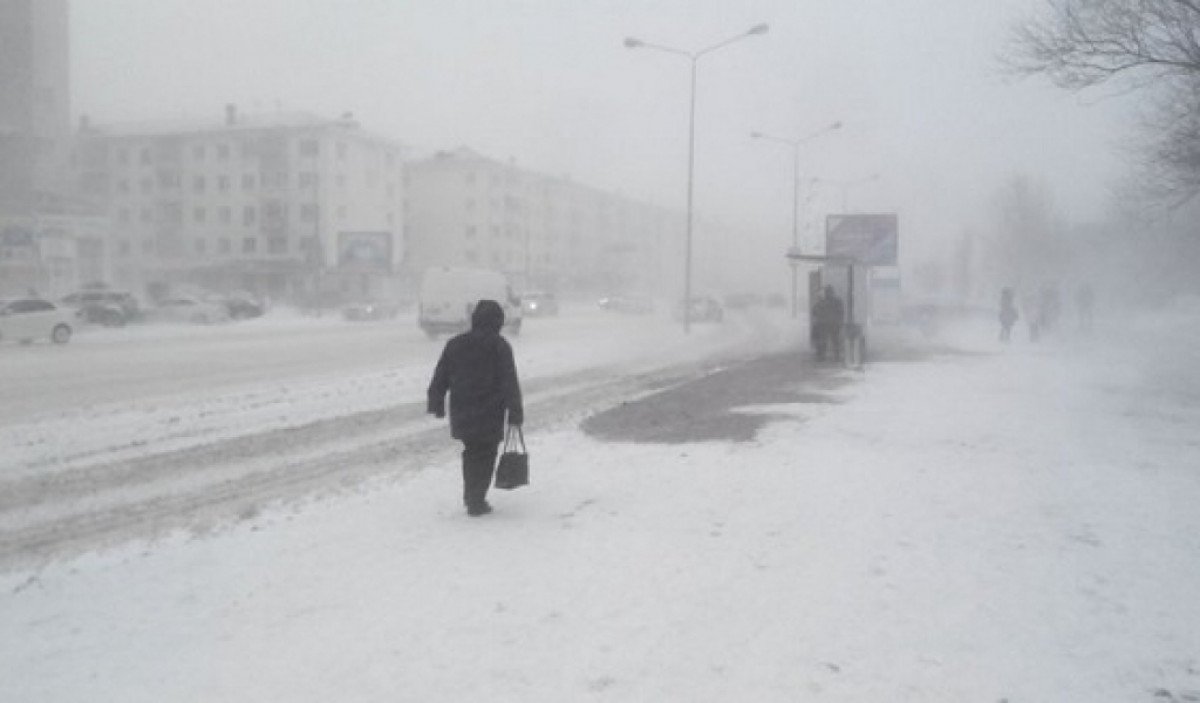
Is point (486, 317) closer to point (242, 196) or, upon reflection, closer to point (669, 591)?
point (669, 591)

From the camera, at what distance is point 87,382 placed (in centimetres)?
1658

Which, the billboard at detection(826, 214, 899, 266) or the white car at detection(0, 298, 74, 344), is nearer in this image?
the white car at detection(0, 298, 74, 344)

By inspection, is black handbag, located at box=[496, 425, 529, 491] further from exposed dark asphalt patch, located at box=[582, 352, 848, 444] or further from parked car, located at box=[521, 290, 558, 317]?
→ parked car, located at box=[521, 290, 558, 317]

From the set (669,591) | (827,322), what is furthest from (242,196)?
(669,591)

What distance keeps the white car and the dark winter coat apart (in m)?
25.0

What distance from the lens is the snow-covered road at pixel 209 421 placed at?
24.7ft

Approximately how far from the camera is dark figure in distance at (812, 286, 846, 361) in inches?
807

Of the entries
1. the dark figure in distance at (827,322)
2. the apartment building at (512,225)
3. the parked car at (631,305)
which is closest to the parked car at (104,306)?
the dark figure in distance at (827,322)

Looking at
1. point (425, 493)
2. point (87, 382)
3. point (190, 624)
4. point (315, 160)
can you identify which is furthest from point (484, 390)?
point (315, 160)

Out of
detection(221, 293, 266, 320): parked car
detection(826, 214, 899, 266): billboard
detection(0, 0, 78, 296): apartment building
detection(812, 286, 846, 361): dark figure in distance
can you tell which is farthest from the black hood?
detection(0, 0, 78, 296): apartment building

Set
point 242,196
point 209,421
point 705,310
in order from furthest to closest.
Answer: point 242,196, point 705,310, point 209,421

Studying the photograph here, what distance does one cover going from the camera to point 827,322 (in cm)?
2053

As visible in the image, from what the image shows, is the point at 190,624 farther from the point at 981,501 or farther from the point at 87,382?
the point at 87,382

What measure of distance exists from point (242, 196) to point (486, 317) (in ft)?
257
